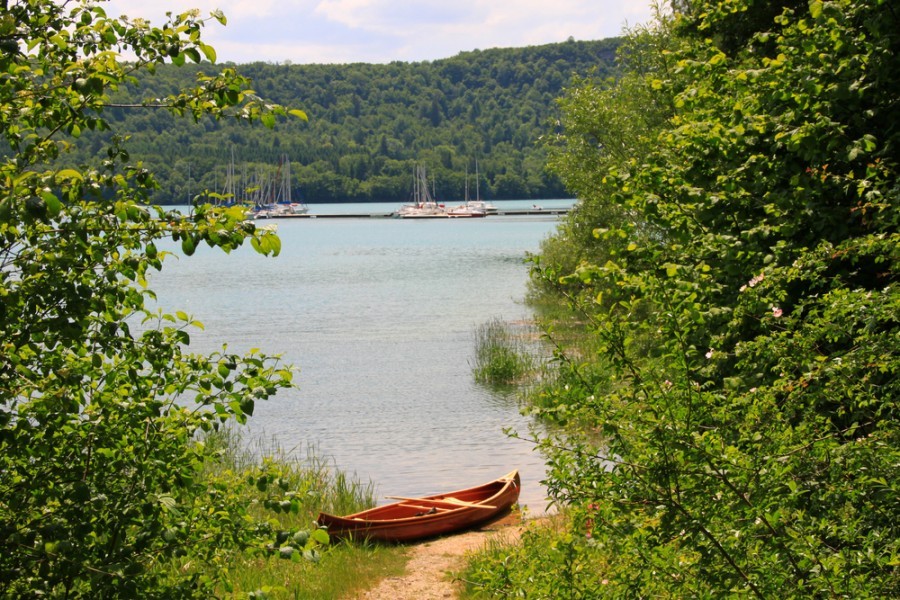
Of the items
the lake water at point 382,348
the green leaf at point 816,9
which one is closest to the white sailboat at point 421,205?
the lake water at point 382,348

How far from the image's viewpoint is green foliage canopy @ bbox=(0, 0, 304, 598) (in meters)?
4.07

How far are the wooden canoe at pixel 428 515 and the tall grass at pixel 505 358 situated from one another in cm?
1112

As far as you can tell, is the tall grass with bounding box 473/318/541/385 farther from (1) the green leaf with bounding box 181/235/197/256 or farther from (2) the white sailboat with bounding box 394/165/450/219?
(2) the white sailboat with bounding box 394/165/450/219

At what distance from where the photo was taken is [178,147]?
15725 centimetres

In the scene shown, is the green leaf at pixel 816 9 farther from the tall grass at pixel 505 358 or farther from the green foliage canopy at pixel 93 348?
the tall grass at pixel 505 358

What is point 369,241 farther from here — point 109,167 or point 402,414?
point 109,167

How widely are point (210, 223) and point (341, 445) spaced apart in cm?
1714

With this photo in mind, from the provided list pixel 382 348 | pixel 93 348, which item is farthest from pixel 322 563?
pixel 382 348

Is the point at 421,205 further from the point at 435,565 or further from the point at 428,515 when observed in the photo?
the point at 435,565

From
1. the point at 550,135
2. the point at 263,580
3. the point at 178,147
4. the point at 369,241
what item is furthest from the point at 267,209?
the point at 263,580

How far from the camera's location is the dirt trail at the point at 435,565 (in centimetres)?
1070

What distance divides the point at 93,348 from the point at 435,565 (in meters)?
8.14

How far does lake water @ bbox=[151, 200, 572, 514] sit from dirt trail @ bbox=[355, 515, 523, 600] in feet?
5.63

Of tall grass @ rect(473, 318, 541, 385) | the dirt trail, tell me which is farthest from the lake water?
the dirt trail
